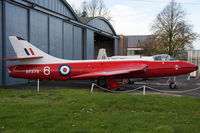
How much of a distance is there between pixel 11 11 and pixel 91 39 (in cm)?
1539

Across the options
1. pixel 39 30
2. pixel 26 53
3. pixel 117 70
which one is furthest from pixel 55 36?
pixel 117 70

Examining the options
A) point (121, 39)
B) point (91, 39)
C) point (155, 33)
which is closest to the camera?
point (91, 39)

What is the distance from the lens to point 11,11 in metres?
15.7

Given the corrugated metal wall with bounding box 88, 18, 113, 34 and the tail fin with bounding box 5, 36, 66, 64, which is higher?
the corrugated metal wall with bounding box 88, 18, 113, 34

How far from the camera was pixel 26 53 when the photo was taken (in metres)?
13.1

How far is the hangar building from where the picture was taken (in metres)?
15.2

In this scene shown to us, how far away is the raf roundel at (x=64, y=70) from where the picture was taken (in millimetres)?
13516

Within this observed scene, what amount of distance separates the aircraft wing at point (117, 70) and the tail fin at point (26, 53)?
2701 mm

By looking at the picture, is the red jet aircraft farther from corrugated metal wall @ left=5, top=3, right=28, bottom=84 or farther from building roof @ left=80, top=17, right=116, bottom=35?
building roof @ left=80, top=17, right=116, bottom=35

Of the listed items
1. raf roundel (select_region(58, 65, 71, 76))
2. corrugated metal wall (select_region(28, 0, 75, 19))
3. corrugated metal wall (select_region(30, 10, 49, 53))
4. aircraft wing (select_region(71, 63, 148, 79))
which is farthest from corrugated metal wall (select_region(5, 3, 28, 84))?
aircraft wing (select_region(71, 63, 148, 79))

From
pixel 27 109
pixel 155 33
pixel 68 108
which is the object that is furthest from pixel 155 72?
pixel 155 33

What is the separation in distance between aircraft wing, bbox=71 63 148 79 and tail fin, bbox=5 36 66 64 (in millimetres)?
2701

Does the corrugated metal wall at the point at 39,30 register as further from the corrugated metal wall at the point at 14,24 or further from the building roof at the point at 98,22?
the building roof at the point at 98,22

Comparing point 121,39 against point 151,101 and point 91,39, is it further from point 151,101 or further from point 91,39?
point 151,101
